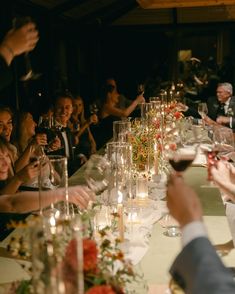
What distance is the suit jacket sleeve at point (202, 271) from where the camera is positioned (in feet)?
3.16

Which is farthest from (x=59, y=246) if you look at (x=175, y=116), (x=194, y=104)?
(x=194, y=104)

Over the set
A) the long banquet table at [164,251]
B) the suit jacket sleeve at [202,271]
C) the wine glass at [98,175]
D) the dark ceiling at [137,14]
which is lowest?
the long banquet table at [164,251]

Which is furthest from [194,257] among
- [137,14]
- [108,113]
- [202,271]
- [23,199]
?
[137,14]

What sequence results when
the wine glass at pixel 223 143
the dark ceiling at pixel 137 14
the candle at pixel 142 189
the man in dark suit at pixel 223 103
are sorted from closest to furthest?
the candle at pixel 142 189
the wine glass at pixel 223 143
the man in dark suit at pixel 223 103
the dark ceiling at pixel 137 14

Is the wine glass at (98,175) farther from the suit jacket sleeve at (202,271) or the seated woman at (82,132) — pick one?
the seated woman at (82,132)

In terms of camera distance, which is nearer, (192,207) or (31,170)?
(192,207)

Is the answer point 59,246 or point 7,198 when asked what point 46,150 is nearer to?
point 7,198

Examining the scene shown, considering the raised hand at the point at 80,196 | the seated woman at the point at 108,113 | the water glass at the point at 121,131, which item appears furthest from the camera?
the seated woman at the point at 108,113

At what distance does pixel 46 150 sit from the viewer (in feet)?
11.4

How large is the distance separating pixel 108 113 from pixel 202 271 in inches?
204

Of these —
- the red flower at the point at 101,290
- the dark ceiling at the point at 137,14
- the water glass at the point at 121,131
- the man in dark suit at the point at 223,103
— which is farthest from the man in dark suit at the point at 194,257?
the dark ceiling at the point at 137,14

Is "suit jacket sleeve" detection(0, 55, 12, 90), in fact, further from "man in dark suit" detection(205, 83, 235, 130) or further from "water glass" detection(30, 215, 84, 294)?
"man in dark suit" detection(205, 83, 235, 130)

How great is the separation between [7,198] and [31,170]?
0.22m

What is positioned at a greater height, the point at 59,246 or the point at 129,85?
the point at 129,85
